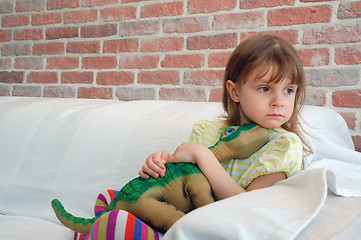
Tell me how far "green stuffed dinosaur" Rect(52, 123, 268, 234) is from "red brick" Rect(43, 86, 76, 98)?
4.14 feet

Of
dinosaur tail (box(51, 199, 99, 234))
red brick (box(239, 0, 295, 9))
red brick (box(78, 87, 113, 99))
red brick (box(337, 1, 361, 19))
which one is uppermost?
red brick (box(239, 0, 295, 9))

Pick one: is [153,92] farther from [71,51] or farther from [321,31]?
[321,31]

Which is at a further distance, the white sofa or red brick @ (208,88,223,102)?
red brick @ (208,88,223,102)

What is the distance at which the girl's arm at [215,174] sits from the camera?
87 cm

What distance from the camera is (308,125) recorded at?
1146 millimetres

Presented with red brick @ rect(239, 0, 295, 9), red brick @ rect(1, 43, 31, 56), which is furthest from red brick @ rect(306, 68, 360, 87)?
red brick @ rect(1, 43, 31, 56)

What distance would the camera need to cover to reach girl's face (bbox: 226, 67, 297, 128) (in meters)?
0.94

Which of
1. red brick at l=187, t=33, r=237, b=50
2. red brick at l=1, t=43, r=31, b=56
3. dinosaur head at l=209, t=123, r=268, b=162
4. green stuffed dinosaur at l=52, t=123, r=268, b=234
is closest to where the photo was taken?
green stuffed dinosaur at l=52, t=123, r=268, b=234

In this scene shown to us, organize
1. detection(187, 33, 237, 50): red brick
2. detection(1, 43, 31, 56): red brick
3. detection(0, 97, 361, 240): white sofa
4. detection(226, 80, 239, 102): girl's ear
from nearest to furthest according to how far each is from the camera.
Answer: detection(226, 80, 239, 102): girl's ear → detection(0, 97, 361, 240): white sofa → detection(187, 33, 237, 50): red brick → detection(1, 43, 31, 56): red brick

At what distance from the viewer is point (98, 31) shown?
6.67 ft

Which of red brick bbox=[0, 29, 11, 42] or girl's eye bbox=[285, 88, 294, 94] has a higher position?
red brick bbox=[0, 29, 11, 42]

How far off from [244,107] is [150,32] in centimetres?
104

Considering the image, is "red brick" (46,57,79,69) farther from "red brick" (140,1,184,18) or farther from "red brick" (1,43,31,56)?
"red brick" (140,1,184,18)

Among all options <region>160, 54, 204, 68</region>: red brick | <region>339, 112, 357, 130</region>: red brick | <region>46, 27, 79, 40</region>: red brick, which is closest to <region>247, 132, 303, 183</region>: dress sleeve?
<region>339, 112, 357, 130</region>: red brick
